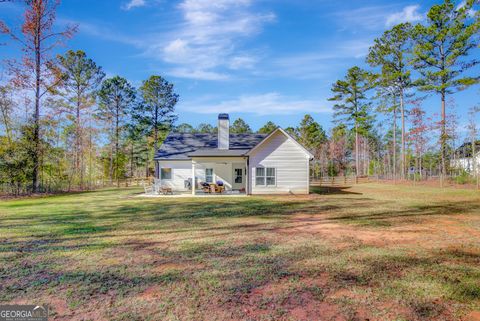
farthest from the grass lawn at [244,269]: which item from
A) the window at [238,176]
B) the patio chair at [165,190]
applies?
the window at [238,176]

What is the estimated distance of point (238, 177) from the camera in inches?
835

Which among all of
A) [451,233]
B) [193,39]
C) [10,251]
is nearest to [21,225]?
[10,251]

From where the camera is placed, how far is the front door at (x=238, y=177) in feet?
69.2

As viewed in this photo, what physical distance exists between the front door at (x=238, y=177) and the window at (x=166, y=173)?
17.5 feet

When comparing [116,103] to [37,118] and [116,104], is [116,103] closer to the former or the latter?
[116,104]

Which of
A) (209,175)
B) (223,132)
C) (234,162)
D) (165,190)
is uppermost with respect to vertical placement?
(223,132)

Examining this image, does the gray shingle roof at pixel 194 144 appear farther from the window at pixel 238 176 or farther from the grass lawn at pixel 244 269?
the grass lawn at pixel 244 269

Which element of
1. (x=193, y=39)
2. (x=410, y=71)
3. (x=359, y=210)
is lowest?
(x=359, y=210)

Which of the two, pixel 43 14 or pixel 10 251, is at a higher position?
pixel 43 14

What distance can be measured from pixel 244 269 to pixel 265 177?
13.5 m

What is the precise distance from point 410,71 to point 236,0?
80.6 feet

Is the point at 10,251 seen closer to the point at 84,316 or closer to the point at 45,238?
the point at 45,238

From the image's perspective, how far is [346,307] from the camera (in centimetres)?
319

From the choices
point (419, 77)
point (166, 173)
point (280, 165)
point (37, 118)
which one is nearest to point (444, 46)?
point (419, 77)
